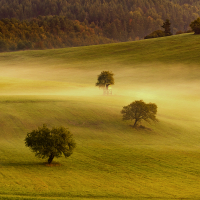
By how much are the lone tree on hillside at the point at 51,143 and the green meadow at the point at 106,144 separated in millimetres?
1178

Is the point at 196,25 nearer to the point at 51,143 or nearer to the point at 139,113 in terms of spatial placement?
the point at 139,113

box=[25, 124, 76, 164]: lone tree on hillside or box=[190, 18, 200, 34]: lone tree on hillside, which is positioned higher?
box=[190, 18, 200, 34]: lone tree on hillside

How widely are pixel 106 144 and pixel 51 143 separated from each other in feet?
29.1

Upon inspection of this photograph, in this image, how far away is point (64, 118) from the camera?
48.3m

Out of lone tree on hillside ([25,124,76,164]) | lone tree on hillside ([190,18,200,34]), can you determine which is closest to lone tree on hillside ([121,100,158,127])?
lone tree on hillside ([25,124,76,164])

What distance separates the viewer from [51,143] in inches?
1310

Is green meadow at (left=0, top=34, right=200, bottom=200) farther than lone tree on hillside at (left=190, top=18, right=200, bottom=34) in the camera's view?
No

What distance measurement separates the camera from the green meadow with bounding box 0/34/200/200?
26016 millimetres

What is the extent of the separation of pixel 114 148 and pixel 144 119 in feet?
36.7

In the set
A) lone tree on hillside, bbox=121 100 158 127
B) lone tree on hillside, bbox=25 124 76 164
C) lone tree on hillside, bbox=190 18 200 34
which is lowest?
lone tree on hillside, bbox=25 124 76 164

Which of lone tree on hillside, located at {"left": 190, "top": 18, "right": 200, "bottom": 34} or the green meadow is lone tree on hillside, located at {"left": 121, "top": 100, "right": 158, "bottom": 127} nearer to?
the green meadow

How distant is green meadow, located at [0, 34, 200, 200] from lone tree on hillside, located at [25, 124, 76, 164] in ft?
3.86

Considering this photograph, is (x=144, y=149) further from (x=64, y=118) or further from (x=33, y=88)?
(x=33, y=88)

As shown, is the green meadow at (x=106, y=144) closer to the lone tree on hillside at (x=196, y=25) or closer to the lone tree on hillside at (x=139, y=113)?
the lone tree on hillside at (x=139, y=113)
